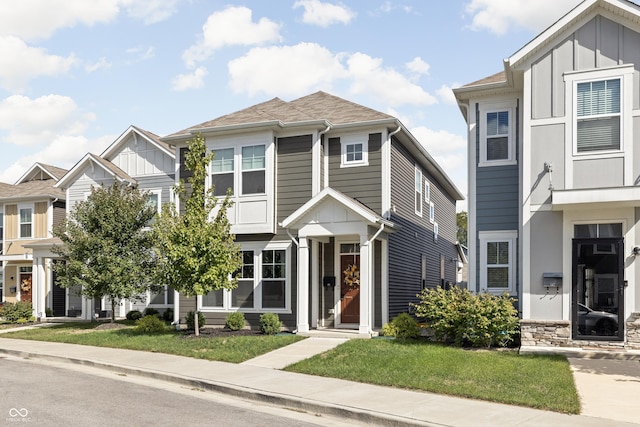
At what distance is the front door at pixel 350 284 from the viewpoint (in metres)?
18.8

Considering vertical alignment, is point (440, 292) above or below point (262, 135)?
below

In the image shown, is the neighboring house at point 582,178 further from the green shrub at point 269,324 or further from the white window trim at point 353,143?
the green shrub at point 269,324

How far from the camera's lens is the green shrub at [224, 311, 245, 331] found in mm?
18578

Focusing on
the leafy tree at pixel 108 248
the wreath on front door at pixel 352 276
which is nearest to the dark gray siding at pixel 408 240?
the wreath on front door at pixel 352 276

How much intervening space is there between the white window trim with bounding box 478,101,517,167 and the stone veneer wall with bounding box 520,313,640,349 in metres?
4.39

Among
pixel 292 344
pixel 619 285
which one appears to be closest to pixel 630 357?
pixel 619 285

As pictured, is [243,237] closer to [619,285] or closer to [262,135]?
[262,135]

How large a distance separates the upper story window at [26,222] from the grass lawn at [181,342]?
9740mm

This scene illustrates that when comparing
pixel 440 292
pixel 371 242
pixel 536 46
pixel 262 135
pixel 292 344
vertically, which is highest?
pixel 536 46

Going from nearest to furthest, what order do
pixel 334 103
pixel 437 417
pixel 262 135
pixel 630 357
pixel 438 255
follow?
1. pixel 437 417
2. pixel 630 357
3. pixel 262 135
4. pixel 334 103
5. pixel 438 255

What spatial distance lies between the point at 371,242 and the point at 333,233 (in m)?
1.08

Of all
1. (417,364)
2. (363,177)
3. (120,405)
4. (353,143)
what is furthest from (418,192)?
(120,405)

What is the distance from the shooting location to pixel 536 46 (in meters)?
14.3

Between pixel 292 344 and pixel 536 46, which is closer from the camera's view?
pixel 536 46
